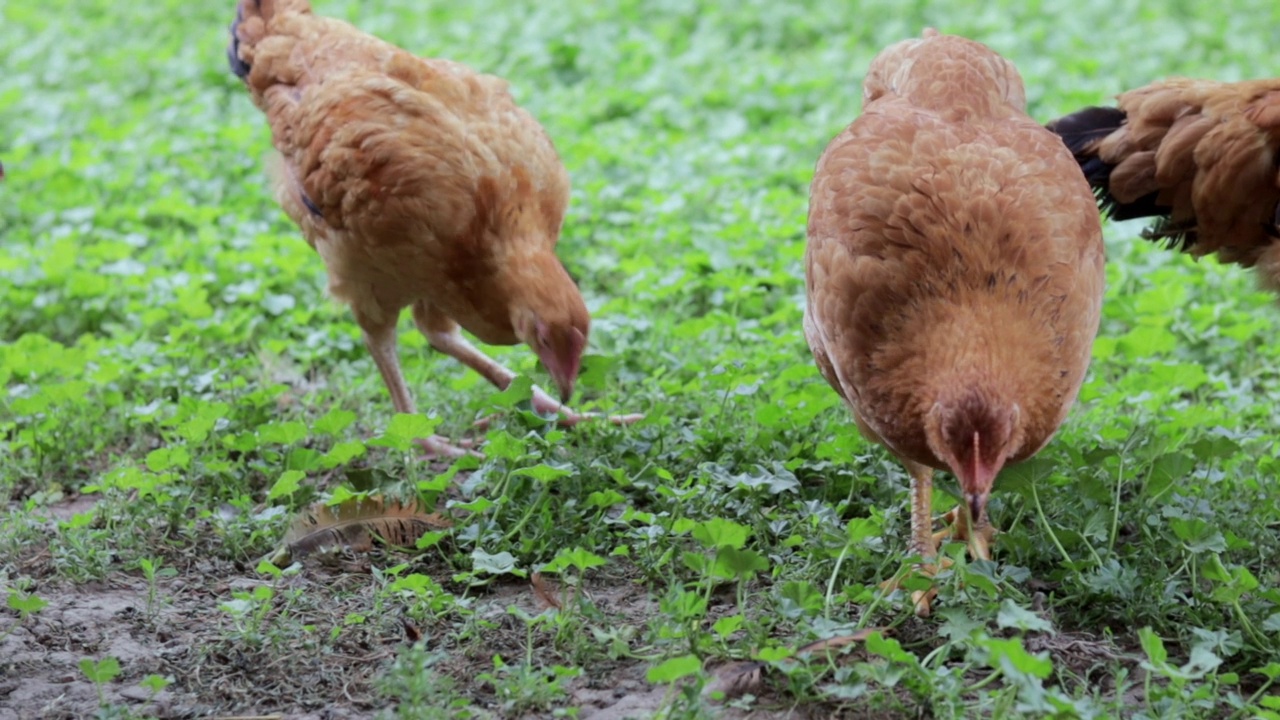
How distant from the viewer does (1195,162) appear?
488 cm

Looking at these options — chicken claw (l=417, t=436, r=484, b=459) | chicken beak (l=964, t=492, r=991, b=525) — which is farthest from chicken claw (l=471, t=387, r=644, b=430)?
chicken beak (l=964, t=492, r=991, b=525)

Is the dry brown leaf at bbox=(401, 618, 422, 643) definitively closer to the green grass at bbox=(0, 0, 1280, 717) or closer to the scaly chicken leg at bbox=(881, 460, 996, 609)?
the green grass at bbox=(0, 0, 1280, 717)

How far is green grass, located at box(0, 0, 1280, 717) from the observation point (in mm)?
3455

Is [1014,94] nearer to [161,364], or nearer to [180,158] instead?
[161,364]

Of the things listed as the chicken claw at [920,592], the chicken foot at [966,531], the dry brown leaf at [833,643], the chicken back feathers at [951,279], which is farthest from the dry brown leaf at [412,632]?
the chicken foot at [966,531]

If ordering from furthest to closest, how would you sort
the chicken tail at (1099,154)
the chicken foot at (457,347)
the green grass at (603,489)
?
the chicken foot at (457,347), the chicken tail at (1099,154), the green grass at (603,489)

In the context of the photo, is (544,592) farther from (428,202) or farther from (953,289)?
(428,202)

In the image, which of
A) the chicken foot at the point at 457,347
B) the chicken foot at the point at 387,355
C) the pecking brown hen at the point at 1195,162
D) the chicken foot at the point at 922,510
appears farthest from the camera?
the chicken foot at the point at 457,347

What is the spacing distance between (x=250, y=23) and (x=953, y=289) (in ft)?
12.3

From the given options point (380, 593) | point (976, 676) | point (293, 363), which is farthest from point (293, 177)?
point (976, 676)

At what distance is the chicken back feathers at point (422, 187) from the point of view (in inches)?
194

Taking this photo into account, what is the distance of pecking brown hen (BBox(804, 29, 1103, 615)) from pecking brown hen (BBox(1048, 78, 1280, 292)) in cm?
98

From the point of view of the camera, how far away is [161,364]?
18.6 ft

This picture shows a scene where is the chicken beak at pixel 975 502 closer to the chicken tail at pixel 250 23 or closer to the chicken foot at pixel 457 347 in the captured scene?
the chicken foot at pixel 457 347
